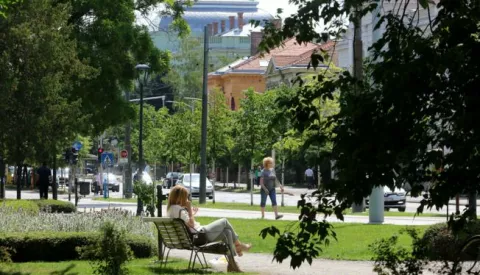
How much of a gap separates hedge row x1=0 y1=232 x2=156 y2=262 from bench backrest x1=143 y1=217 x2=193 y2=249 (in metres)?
1.29

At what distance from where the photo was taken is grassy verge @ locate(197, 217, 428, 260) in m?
20.5

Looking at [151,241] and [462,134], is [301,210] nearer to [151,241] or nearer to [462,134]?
[462,134]

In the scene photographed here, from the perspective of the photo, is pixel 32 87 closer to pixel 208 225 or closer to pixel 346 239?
pixel 346 239

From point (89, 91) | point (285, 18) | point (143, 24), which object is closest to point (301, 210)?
point (285, 18)

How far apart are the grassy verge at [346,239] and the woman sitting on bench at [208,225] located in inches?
33.0

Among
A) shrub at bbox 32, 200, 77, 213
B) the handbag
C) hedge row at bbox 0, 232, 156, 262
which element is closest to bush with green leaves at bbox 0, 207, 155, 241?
hedge row at bbox 0, 232, 156, 262

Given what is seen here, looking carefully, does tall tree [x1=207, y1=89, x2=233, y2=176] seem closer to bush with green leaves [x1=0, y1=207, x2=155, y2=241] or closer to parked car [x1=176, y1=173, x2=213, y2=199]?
parked car [x1=176, y1=173, x2=213, y2=199]

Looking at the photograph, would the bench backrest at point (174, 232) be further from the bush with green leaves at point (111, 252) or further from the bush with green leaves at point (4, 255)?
the bush with green leaves at point (111, 252)

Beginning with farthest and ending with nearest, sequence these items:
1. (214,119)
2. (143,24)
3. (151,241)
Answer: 1. (214,119)
2. (143,24)
3. (151,241)

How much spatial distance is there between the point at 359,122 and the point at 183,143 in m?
57.5

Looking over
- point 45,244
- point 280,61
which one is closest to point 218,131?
point 280,61

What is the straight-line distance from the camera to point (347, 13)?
8.72 meters

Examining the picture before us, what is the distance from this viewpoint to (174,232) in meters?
17.3

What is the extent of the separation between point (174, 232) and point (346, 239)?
6.82 metres
